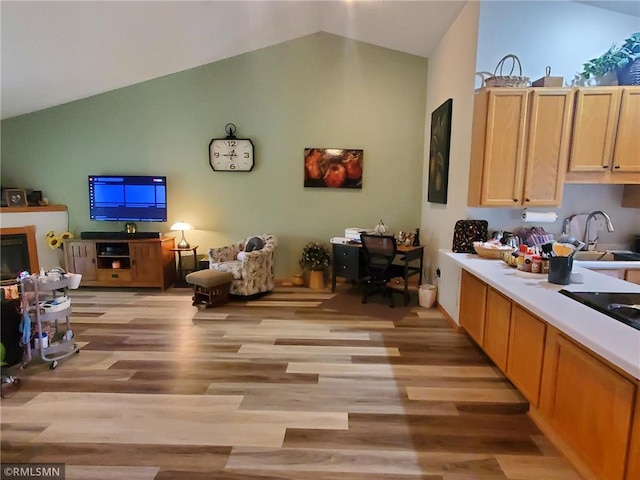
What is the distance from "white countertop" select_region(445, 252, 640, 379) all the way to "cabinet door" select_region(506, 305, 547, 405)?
172 mm

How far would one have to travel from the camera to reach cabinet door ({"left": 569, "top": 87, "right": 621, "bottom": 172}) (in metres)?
2.77

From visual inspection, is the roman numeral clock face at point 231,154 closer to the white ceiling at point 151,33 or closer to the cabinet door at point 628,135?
the white ceiling at point 151,33

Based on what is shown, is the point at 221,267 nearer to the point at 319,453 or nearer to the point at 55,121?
the point at 319,453

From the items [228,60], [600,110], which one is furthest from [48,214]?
[600,110]

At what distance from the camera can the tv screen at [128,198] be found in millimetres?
4969

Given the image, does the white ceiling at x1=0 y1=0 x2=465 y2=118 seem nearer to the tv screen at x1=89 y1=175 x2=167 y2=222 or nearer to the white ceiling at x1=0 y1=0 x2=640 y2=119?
the white ceiling at x1=0 y1=0 x2=640 y2=119

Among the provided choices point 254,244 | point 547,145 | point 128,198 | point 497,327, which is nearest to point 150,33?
point 128,198

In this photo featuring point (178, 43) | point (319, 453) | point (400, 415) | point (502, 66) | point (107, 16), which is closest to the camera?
point (319, 453)

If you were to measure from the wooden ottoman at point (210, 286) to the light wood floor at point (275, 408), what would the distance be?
0.60 metres

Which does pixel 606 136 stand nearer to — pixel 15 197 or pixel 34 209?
pixel 34 209

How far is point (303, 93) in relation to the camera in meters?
4.95

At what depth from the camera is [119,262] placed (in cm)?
489

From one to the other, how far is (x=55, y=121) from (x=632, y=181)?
6795 millimetres

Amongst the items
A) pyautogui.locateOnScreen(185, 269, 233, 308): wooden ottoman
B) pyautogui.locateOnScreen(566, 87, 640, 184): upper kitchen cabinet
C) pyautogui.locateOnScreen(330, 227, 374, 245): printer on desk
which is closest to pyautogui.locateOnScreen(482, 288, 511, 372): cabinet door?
pyautogui.locateOnScreen(566, 87, 640, 184): upper kitchen cabinet
